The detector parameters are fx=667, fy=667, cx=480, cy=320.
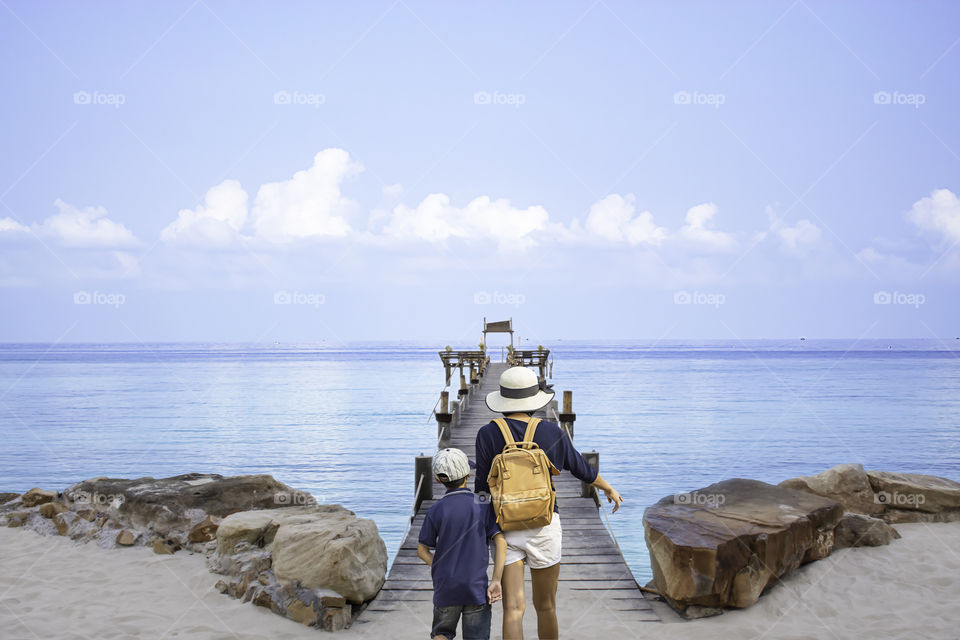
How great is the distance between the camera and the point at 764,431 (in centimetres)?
3944

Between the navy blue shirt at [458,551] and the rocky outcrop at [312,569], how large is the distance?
3022 mm

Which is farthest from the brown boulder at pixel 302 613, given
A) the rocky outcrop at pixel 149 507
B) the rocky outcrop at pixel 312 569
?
the rocky outcrop at pixel 149 507

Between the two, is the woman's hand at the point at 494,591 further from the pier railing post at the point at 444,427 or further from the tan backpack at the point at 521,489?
the pier railing post at the point at 444,427

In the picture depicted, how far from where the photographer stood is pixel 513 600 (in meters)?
4.27

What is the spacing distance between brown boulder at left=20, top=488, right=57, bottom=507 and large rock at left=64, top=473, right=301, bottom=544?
0.25 meters

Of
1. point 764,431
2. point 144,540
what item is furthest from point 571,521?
point 764,431

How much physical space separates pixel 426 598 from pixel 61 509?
22.0 ft

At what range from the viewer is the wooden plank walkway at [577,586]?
6852mm

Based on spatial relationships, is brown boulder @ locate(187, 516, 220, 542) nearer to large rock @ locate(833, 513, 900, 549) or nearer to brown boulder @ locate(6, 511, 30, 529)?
brown boulder @ locate(6, 511, 30, 529)

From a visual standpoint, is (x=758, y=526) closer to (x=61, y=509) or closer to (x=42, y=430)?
(x=61, y=509)

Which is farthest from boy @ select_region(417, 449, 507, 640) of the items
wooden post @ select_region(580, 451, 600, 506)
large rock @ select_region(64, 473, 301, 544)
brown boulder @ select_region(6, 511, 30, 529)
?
brown boulder @ select_region(6, 511, 30, 529)

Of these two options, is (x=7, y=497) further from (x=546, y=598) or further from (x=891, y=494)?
(x=891, y=494)

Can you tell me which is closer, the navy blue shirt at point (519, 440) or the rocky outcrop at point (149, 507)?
the navy blue shirt at point (519, 440)

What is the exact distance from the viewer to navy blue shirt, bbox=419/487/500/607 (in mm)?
4176
